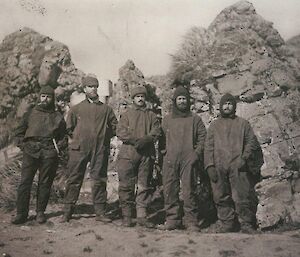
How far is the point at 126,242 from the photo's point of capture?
5.14 meters

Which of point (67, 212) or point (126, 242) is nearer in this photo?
point (126, 242)

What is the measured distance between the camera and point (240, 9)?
28.9ft

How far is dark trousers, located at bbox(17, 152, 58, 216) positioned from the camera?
5.80 m

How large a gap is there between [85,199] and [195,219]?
2564 millimetres

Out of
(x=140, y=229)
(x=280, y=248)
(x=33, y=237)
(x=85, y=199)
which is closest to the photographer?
(x=280, y=248)

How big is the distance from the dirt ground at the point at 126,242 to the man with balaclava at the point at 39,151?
0.29 meters

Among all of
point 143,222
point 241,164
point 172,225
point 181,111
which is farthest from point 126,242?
point 181,111

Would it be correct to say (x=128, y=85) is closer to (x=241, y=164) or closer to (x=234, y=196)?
(x=241, y=164)

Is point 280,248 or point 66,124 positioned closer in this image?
point 280,248

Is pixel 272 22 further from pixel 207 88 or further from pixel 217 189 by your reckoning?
pixel 217 189

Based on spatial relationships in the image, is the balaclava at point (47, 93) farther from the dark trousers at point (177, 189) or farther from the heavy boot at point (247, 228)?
the heavy boot at point (247, 228)

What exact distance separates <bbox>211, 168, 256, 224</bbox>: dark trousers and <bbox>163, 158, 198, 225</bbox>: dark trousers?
35cm

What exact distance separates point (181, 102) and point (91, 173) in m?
1.73

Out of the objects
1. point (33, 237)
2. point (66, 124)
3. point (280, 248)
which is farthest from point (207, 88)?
point (33, 237)
